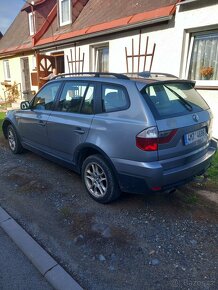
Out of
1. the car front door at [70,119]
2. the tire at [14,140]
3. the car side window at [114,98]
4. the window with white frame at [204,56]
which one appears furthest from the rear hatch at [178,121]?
the tire at [14,140]

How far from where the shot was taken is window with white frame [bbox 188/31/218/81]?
566 cm

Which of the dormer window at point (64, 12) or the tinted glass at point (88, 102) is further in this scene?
the dormer window at point (64, 12)

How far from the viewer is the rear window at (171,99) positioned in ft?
8.86

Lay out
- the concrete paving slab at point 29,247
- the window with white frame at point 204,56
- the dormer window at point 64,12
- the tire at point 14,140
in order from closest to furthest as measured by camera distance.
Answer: the concrete paving slab at point 29,247, the tire at point 14,140, the window with white frame at point 204,56, the dormer window at point 64,12

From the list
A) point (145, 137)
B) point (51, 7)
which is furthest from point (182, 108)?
point (51, 7)

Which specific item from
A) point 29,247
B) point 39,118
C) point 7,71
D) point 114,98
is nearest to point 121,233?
point 29,247

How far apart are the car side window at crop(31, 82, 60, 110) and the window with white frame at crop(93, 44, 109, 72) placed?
15.4 feet

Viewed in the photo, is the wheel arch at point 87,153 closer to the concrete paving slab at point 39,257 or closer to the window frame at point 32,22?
the concrete paving slab at point 39,257

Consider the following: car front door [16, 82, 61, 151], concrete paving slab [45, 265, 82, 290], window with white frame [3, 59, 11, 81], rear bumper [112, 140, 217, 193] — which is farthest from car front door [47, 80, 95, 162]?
window with white frame [3, 59, 11, 81]

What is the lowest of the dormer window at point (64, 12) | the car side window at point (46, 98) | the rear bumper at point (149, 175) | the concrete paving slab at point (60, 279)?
the concrete paving slab at point (60, 279)

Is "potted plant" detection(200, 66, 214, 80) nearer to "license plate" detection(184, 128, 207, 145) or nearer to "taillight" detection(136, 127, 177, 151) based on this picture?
"license plate" detection(184, 128, 207, 145)

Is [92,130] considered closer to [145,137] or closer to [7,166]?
[145,137]

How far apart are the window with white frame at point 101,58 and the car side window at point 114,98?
5.84 meters

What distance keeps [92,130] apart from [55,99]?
1199 millimetres
